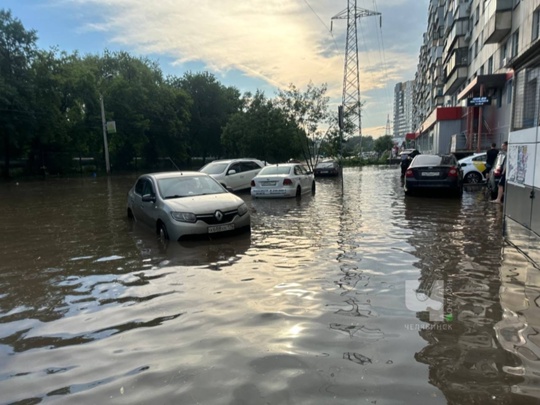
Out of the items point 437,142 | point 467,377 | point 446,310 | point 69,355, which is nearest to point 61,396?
point 69,355

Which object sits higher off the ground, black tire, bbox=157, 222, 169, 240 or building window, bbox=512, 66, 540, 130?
building window, bbox=512, 66, 540, 130

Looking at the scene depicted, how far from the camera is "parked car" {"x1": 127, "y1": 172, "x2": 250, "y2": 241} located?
8.27m

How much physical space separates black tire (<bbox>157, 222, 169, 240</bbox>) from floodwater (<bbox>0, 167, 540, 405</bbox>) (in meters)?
0.28

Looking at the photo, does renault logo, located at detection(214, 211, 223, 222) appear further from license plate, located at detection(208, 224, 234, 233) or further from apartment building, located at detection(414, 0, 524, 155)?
apartment building, located at detection(414, 0, 524, 155)

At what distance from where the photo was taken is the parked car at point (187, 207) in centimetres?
827

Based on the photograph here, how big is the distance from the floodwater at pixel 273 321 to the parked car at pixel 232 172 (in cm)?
962

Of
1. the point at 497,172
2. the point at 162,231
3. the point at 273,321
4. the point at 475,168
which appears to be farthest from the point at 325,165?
the point at 273,321

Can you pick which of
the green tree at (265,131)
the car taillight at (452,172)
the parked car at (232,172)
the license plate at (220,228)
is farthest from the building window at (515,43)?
the license plate at (220,228)

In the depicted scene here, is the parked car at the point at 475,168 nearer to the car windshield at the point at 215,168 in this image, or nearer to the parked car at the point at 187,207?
the car windshield at the point at 215,168

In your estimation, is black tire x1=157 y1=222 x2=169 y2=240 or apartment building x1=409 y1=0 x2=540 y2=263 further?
black tire x1=157 y1=222 x2=169 y2=240

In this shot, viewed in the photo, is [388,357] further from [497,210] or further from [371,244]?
[497,210]

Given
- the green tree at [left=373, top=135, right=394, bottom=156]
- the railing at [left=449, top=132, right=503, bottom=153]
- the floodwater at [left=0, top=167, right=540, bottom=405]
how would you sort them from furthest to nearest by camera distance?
the green tree at [left=373, top=135, right=394, bottom=156]
the railing at [left=449, top=132, right=503, bottom=153]
the floodwater at [left=0, top=167, right=540, bottom=405]

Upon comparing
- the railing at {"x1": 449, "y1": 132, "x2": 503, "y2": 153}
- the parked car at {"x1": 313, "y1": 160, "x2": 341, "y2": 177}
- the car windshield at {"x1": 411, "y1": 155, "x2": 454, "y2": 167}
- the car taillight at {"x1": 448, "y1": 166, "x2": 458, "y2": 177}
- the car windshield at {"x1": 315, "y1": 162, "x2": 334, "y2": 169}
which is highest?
the railing at {"x1": 449, "y1": 132, "x2": 503, "y2": 153}

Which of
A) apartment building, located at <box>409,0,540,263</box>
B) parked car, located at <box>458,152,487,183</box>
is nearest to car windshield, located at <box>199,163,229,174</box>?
parked car, located at <box>458,152,487,183</box>
